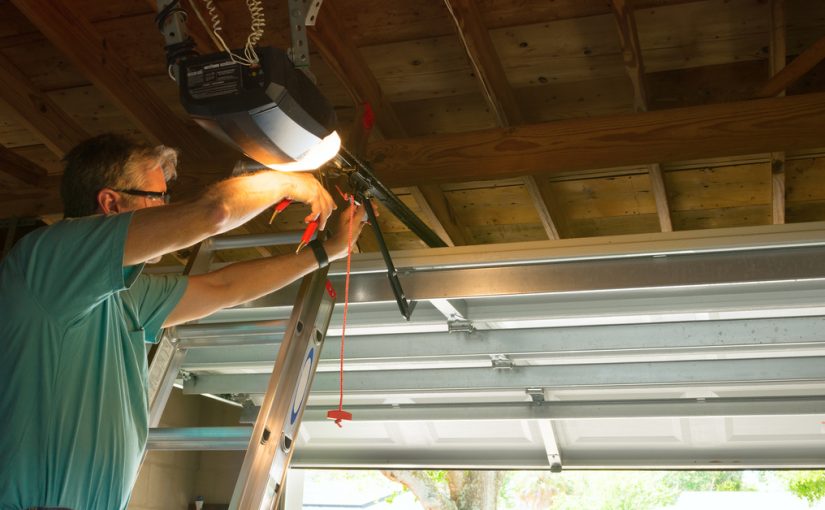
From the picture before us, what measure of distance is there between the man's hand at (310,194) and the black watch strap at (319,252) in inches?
8.3

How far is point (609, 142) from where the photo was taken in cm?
281

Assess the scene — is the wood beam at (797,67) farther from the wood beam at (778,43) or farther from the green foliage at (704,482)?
the green foliage at (704,482)

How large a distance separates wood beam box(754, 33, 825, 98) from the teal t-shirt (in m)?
2.04

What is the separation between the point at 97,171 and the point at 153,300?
35 centimetres

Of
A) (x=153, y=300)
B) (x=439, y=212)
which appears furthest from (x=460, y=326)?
(x=153, y=300)

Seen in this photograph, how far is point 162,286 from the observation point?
2.12m

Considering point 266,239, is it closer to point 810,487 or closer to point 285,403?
point 285,403

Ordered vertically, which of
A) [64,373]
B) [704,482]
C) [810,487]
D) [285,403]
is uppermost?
[704,482]

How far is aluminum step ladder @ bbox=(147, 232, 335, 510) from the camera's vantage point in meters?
2.08

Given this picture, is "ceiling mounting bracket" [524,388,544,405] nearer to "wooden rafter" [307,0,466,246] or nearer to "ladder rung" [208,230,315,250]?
"wooden rafter" [307,0,466,246]

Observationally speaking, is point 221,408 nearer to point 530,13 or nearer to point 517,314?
point 517,314

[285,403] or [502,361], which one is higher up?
[502,361]

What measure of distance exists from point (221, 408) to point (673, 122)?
14.5 ft

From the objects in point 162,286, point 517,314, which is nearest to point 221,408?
point 517,314
